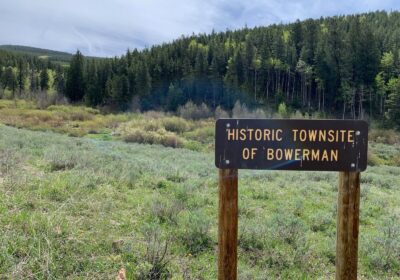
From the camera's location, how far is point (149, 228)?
4.75 meters

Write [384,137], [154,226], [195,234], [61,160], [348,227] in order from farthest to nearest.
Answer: [384,137] < [61,160] < [195,234] < [154,226] < [348,227]

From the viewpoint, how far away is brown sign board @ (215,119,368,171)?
9.59ft

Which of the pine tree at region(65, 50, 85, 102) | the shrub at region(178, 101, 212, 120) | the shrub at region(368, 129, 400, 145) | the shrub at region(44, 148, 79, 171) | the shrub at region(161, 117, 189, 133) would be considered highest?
the pine tree at region(65, 50, 85, 102)

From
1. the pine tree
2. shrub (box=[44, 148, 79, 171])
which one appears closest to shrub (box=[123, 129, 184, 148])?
shrub (box=[44, 148, 79, 171])

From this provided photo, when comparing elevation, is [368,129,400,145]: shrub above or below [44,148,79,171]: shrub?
below

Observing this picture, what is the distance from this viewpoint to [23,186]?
5508 millimetres

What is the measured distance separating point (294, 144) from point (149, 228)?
2560mm

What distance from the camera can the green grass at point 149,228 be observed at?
3738mm

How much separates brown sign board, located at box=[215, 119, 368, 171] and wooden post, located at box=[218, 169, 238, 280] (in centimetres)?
16

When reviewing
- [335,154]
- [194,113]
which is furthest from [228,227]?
[194,113]

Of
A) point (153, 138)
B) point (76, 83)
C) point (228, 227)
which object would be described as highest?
point (76, 83)

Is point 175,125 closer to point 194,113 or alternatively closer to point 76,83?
point 194,113

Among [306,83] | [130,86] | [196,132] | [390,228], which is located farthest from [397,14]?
[390,228]

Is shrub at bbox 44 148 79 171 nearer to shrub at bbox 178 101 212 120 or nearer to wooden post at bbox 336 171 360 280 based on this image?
wooden post at bbox 336 171 360 280
